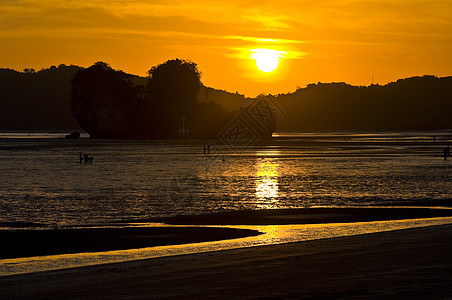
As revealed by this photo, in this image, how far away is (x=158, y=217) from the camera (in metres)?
24.6

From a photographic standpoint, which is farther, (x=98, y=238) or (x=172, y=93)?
(x=172, y=93)

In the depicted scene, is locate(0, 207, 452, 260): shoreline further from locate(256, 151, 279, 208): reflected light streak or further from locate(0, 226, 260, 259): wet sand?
locate(256, 151, 279, 208): reflected light streak

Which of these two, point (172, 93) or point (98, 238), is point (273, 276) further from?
point (172, 93)

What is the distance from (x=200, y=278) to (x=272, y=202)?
1729 centimetres

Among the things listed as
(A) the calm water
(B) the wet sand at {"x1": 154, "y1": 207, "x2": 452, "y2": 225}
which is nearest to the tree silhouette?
(A) the calm water

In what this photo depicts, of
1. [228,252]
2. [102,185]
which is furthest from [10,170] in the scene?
[228,252]

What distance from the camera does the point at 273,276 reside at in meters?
12.6

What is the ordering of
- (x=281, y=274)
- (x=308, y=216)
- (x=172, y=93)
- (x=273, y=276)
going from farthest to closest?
(x=172, y=93) < (x=308, y=216) < (x=281, y=274) < (x=273, y=276)

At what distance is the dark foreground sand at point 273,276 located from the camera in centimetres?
1124

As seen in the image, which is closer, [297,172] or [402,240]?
[402,240]

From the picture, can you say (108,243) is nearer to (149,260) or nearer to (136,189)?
(149,260)

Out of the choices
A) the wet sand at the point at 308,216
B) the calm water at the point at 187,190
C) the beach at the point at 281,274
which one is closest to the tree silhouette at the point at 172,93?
the calm water at the point at 187,190

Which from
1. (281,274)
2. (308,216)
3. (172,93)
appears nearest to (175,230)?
(308,216)

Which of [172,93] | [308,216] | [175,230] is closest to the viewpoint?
[175,230]
